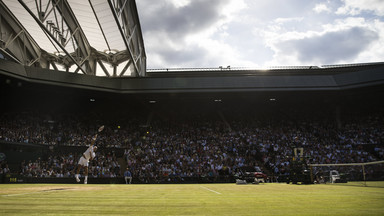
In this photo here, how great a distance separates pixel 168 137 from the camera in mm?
34500

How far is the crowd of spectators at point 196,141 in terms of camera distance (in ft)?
90.2

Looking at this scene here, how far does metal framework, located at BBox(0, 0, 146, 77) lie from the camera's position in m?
25.0

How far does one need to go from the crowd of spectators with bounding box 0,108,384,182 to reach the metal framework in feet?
24.6

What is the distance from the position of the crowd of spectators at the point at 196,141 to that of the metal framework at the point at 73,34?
7.49 metres

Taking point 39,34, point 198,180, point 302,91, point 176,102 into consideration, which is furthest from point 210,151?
point 39,34

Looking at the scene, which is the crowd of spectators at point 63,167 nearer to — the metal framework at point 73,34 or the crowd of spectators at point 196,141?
the crowd of spectators at point 196,141

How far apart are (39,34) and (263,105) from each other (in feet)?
104

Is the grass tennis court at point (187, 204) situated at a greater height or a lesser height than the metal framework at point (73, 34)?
lesser

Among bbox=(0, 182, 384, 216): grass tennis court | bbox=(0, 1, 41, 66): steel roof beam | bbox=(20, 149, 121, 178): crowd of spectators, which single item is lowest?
bbox=(20, 149, 121, 178): crowd of spectators

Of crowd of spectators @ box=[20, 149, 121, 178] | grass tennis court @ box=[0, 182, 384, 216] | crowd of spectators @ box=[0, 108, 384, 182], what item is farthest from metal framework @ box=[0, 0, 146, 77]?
grass tennis court @ box=[0, 182, 384, 216]

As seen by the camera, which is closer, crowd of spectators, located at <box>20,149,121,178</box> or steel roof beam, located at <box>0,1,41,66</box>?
crowd of spectators, located at <box>20,149,121,178</box>

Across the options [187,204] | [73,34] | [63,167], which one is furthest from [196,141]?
[187,204]

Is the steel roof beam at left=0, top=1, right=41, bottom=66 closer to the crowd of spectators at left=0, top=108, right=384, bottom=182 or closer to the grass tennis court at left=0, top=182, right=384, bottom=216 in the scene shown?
the crowd of spectators at left=0, top=108, right=384, bottom=182

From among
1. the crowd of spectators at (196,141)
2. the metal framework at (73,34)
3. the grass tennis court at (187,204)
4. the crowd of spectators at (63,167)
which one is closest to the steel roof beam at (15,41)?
the metal framework at (73,34)
